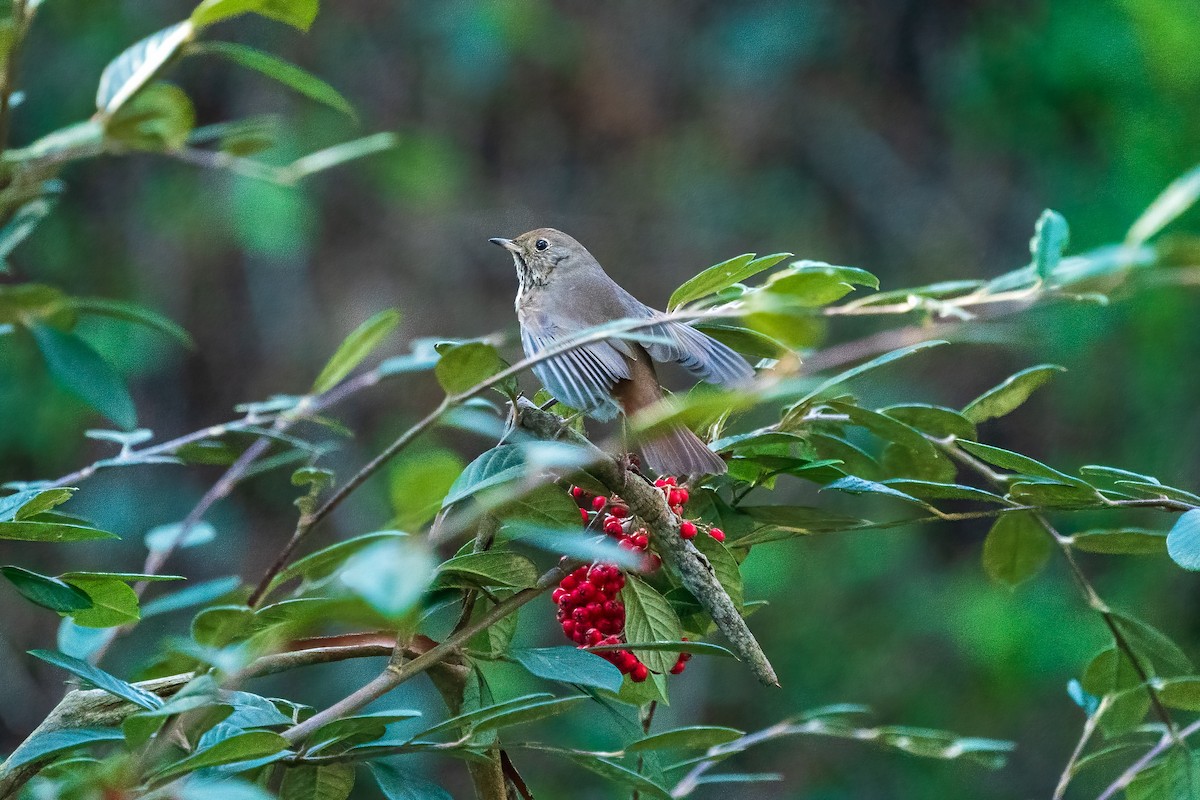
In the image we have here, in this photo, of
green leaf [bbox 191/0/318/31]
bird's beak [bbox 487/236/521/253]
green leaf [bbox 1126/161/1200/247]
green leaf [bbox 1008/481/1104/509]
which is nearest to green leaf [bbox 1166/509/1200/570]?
green leaf [bbox 1008/481/1104/509]

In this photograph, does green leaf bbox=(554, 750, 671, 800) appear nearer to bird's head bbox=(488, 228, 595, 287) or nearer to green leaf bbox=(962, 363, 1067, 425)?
green leaf bbox=(962, 363, 1067, 425)

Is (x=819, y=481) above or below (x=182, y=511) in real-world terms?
above

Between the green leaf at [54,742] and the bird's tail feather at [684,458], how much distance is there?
47cm

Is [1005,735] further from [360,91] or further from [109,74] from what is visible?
[109,74]

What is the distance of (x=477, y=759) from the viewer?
888 millimetres

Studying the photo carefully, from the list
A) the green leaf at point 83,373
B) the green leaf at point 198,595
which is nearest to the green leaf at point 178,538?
the green leaf at point 198,595

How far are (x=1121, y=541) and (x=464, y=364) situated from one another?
2.34ft

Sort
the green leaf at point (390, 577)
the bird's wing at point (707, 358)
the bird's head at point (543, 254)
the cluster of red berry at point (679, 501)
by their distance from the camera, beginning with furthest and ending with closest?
the bird's head at point (543, 254), the bird's wing at point (707, 358), the cluster of red berry at point (679, 501), the green leaf at point (390, 577)

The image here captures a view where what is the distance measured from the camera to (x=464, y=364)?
80 centimetres

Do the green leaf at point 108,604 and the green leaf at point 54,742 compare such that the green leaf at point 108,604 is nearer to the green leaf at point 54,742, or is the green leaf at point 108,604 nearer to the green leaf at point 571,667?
the green leaf at point 54,742

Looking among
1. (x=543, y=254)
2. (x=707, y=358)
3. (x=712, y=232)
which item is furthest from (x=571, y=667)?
(x=712, y=232)

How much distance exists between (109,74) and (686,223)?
3.66m

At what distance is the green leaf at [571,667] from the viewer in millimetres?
865

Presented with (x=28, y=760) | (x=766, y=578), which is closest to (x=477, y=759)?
(x=28, y=760)
